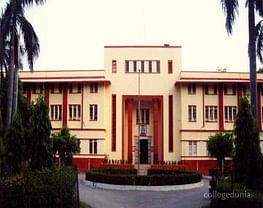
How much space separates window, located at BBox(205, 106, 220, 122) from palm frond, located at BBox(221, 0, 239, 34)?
838 inches

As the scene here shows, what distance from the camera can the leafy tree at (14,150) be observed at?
569 inches

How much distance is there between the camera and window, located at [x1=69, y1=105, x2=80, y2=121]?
41531mm

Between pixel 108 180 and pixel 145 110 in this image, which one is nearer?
pixel 108 180

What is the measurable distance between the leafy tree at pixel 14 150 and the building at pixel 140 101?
84.6 ft

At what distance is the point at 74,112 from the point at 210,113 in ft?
42.7

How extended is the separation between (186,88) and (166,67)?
2992 millimetres

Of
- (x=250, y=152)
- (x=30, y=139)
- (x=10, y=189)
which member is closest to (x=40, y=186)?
(x=10, y=189)

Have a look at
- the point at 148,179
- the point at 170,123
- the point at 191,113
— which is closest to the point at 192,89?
the point at 191,113

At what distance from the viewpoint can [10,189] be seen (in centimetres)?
1098

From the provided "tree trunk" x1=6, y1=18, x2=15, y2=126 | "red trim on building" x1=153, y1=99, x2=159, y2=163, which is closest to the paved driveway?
"tree trunk" x1=6, y1=18, x2=15, y2=126

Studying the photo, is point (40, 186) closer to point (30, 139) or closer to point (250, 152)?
point (30, 139)

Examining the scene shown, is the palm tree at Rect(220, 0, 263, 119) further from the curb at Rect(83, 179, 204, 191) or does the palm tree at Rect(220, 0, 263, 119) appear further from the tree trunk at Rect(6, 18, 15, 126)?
the tree trunk at Rect(6, 18, 15, 126)

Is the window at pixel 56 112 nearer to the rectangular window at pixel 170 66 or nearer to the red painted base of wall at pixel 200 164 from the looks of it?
the rectangular window at pixel 170 66

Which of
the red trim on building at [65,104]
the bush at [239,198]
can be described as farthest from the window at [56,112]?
the bush at [239,198]
